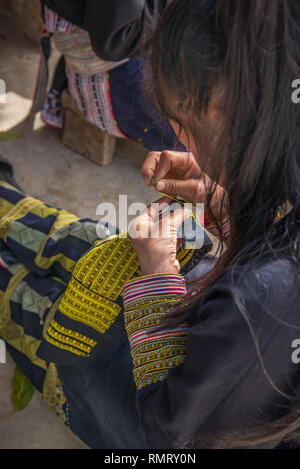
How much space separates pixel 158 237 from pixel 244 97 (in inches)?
17.6

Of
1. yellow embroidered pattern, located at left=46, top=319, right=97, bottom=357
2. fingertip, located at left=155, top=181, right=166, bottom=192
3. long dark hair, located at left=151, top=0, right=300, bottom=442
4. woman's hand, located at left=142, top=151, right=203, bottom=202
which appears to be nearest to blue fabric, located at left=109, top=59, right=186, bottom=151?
woman's hand, located at left=142, top=151, right=203, bottom=202

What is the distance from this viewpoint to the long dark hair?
0.56 metres

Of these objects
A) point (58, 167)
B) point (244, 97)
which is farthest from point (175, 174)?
point (58, 167)

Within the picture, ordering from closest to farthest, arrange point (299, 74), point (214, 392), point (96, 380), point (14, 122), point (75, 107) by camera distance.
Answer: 1. point (299, 74)
2. point (214, 392)
3. point (96, 380)
4. point (75, 107)
5. point (14, 122)

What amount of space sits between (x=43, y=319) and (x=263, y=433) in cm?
65

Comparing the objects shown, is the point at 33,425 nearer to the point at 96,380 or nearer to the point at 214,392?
the point at 96,380

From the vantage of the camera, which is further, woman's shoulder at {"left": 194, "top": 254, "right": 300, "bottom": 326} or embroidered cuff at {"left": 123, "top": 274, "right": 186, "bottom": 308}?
embroidered cuff at {"left": 123, "top": 274, "right": 186, "bottom": 308}

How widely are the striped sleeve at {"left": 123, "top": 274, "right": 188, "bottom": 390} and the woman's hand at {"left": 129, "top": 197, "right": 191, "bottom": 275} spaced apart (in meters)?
0.05

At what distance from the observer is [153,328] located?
873mm

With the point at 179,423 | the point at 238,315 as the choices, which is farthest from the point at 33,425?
the point at 238,315

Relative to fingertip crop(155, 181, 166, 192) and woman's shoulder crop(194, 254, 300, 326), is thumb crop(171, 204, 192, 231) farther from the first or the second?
woman's shoulder crop(194, 254, 300, 326)

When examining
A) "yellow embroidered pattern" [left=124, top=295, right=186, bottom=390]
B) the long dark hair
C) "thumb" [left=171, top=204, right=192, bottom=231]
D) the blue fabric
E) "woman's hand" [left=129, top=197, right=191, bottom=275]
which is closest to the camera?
the long dark hair

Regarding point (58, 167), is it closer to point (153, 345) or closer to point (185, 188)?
point (185, 188)

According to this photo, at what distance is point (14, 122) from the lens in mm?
2279
